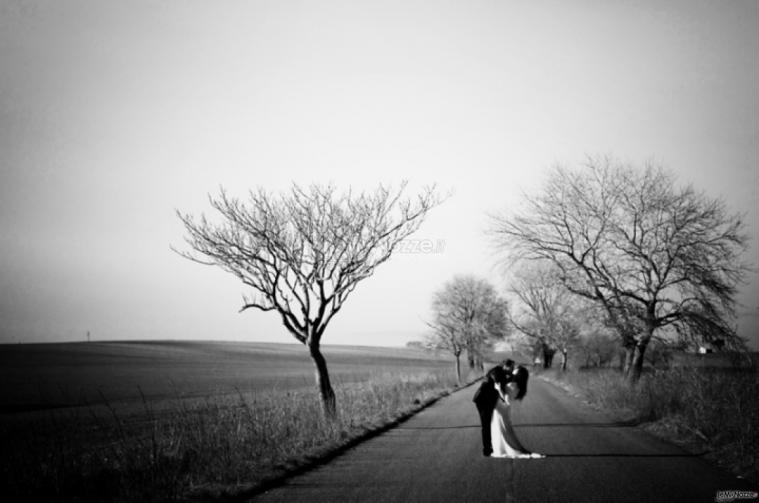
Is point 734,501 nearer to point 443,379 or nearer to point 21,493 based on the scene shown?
point 21,493

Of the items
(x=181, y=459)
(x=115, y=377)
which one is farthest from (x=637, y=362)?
(x=115, y=377)

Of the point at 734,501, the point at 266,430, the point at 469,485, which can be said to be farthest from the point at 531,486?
the point at 266,430

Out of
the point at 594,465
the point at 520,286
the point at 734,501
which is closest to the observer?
the point at 734,501

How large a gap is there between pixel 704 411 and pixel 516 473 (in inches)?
252

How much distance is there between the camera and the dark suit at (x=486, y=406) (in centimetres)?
966

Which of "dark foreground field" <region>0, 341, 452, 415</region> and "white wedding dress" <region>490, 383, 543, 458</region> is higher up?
"white wedding dress" <region>490, 383, 543, 458</region>

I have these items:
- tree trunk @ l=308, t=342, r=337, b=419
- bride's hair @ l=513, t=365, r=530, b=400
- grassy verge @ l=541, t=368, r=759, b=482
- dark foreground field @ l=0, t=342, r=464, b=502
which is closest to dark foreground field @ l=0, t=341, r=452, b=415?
dark foreground field @ l=0, t=342, r=464, b=502

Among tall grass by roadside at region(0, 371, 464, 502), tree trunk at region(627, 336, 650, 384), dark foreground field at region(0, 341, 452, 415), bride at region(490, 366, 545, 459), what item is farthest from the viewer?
dark foreground field at region(0, 341, 452, 415)

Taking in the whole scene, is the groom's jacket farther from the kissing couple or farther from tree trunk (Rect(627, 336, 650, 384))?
tree trunk (Rect(627, 336, 650, 384))

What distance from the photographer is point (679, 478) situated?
7344 mm

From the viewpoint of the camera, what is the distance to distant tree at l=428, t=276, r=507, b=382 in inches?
1902

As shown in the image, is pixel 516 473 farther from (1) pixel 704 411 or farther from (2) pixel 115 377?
(2) pixel 115 377

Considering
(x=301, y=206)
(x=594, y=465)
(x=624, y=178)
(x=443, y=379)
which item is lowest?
(x=443, y=379)

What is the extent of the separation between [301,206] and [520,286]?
4268 cm
